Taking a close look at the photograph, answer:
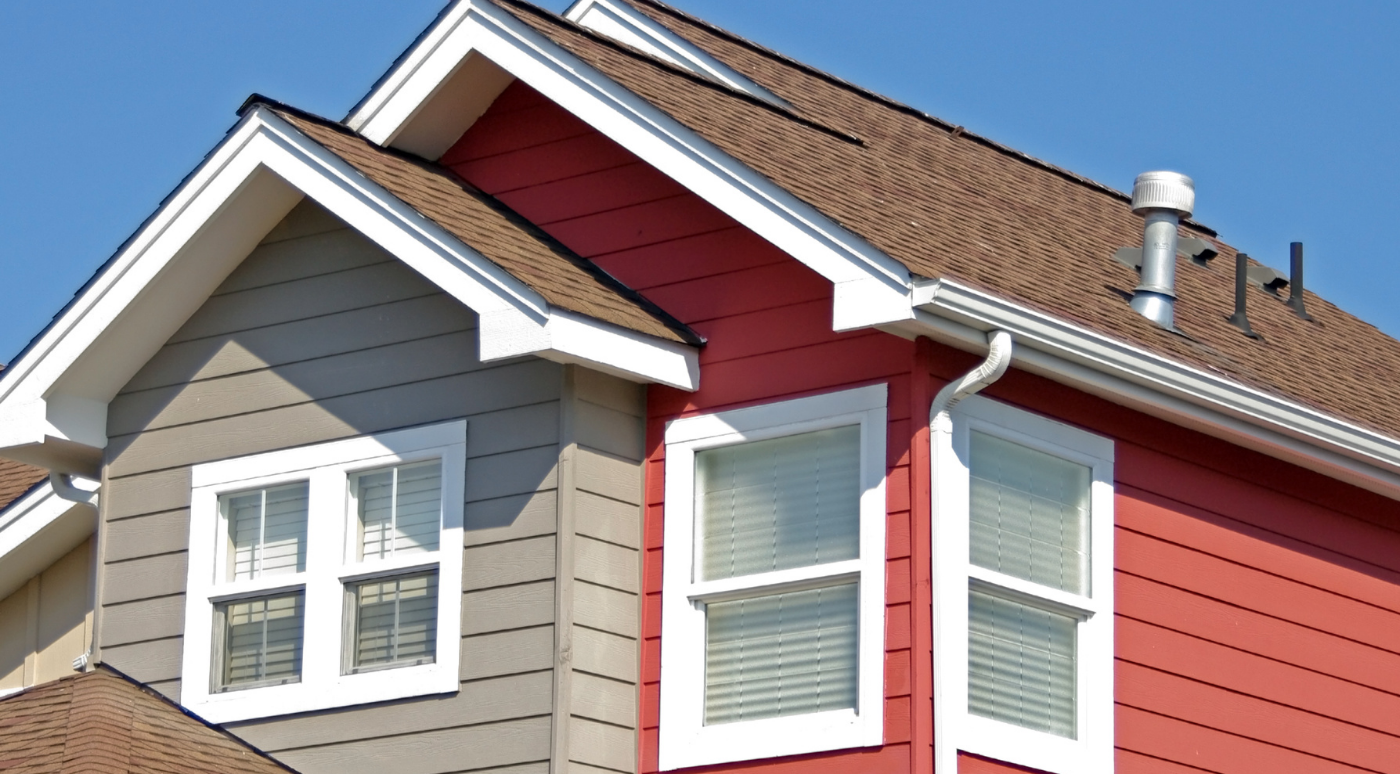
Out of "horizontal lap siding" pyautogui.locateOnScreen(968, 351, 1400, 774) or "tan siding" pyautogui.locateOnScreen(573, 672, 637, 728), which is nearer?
"tan siding" pyautogui.locateOnScreen(573, 672, 637, 728)

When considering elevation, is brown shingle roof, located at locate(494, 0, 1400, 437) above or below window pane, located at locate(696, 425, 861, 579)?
above

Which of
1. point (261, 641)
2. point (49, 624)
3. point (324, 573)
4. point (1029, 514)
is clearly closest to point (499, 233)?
point (324, 573)

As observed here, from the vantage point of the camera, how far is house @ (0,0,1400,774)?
32.2 ft

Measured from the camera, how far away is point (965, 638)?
9.48 meters

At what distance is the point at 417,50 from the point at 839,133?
2728mm

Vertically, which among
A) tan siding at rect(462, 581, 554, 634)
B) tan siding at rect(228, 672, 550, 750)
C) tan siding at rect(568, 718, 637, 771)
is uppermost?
tan siding at rect(462, 581, 554, 634)

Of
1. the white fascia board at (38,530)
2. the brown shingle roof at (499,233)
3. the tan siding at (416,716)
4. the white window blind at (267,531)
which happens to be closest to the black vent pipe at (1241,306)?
the brown shingle roof at (499,233)

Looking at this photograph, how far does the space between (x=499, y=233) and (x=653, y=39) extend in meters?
3.83

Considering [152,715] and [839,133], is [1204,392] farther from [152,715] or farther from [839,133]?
[152,715]

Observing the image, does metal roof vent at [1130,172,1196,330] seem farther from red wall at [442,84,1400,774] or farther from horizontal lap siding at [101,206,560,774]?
horizontal lap siding at [101,206,560,774]

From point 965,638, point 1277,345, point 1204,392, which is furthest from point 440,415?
point 1277,345

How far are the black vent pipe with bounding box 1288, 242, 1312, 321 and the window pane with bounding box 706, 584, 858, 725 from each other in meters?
6.39

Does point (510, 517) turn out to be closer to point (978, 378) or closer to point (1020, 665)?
point (978, 378)

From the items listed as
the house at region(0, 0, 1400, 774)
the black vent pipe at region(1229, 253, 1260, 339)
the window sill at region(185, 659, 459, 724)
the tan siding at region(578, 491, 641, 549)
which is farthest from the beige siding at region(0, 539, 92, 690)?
the black vent pipe at region(1229, 253, 1260, 339)
